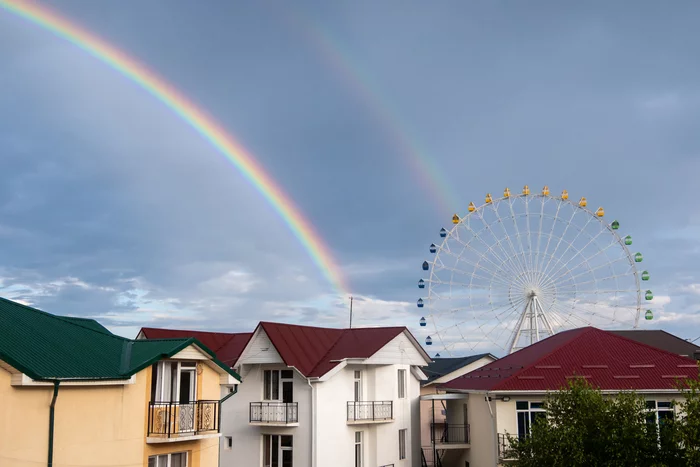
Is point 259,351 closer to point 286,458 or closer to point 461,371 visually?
point 286,458

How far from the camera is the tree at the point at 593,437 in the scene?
1877 centimetres

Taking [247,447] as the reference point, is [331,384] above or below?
above

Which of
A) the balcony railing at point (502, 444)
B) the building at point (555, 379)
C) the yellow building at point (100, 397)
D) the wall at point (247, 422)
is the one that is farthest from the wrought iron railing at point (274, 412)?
the yellow building at point (100, 397)

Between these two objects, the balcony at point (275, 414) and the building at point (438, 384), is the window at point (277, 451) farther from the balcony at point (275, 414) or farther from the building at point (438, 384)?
the building at point (438, 384)

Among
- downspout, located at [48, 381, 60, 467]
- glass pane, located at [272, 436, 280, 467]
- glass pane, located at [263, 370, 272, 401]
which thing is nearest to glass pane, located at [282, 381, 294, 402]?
glass pane, located at [263, 370, 272, 401]

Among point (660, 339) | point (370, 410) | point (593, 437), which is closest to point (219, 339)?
point (370, 410)

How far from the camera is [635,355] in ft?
104

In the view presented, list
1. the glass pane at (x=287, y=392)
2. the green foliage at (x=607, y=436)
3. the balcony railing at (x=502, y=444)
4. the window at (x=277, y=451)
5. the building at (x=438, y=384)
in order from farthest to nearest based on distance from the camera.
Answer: the building at (x=438, y=384) < the glass pane at (x=287, y=392) < the window at (x=277, y=451) < the balcony railing at (x=502, y=444) < the green foliage at (x=607, y=436)

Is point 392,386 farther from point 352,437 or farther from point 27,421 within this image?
point 27,421

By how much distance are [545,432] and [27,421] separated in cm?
1377

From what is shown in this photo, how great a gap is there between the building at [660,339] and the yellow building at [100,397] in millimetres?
34255

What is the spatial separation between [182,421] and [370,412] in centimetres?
1625

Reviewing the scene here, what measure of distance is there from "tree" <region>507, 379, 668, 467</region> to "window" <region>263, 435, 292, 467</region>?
1568cm

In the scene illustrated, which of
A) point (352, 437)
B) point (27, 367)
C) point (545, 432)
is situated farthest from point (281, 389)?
point (27, 367)
